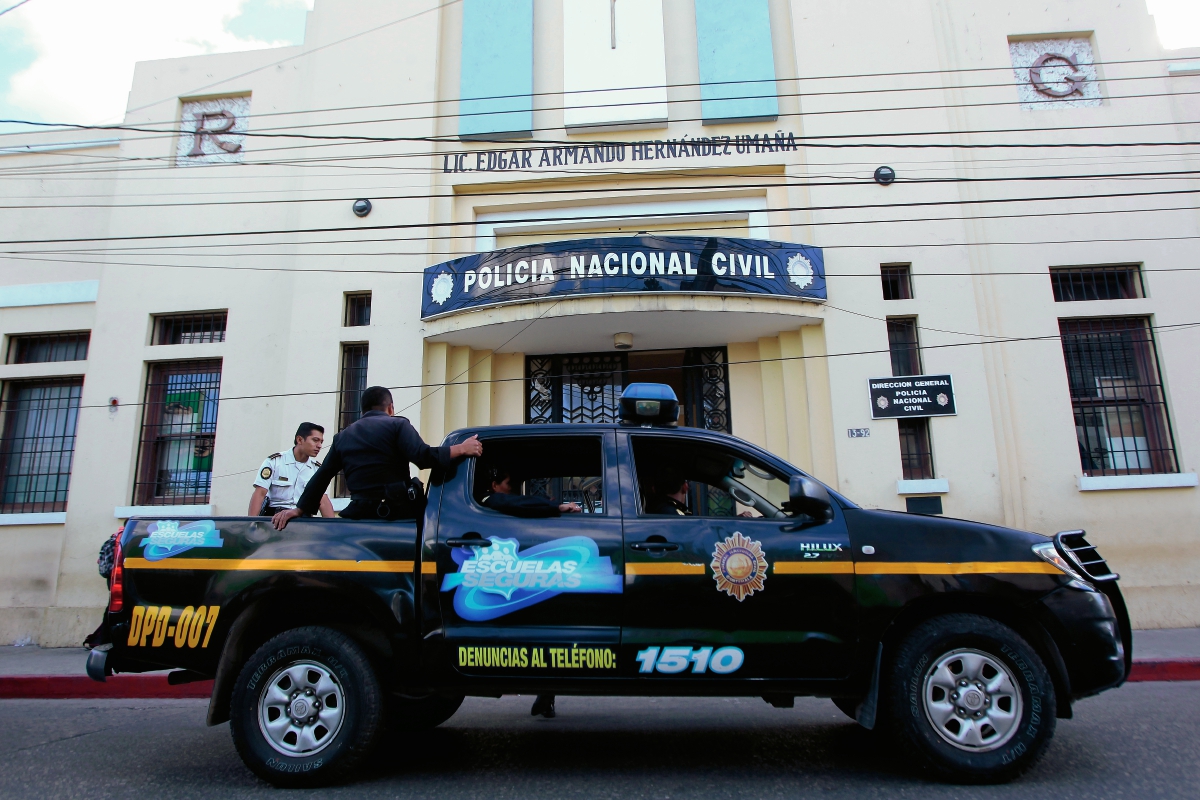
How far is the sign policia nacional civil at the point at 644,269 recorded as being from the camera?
31.6ft

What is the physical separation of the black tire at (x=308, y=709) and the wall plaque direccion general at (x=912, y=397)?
768 centimetres

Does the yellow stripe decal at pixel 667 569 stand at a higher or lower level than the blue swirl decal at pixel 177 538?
lower

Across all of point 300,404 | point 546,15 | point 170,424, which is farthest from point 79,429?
point 546,15

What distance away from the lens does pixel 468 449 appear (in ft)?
13.1

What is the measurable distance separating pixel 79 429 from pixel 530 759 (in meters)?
9.74

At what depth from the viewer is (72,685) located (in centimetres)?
732

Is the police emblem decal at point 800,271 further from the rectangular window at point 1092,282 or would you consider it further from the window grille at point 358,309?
the window grille at point 358,309

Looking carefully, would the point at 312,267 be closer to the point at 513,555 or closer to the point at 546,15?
the point at 546,15

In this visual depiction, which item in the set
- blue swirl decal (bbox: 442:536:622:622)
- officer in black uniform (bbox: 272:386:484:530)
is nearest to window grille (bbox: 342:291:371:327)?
officer in black uniform (bbox: 272:386:484:530)

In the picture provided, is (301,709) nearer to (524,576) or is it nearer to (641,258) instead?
(524,576)

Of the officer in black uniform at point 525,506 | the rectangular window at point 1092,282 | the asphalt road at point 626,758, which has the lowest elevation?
the asphalt road at point 626,758

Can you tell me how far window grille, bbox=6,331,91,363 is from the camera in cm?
1149

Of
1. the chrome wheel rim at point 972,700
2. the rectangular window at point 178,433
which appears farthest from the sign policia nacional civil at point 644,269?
the chrome wheel rim at point 972,700

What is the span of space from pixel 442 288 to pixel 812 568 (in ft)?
25.1
